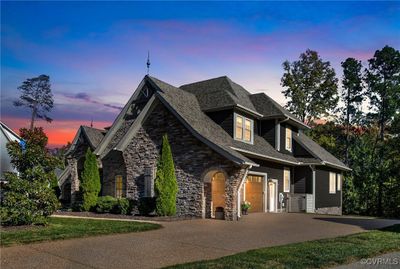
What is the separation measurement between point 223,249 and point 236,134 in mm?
12176

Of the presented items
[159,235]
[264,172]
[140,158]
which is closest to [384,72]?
[264,172]

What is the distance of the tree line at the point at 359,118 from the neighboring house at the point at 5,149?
2580 cm

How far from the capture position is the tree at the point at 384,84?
3644 cm

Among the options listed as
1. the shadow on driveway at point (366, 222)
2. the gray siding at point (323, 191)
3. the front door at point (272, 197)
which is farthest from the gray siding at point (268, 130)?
the shadow on driveway at point (366, 222)

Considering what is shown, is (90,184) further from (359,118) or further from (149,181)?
(359,118)

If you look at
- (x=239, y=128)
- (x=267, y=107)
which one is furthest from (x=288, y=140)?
(x=239, y=128)

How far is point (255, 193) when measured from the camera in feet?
77.0

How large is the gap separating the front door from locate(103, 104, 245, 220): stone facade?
639 centimetres

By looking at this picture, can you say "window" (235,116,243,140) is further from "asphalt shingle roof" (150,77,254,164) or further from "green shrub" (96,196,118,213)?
"green shrub" (96,196,118,213)

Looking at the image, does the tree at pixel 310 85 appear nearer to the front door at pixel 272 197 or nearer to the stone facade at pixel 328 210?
the stone facade at pixel 328 210

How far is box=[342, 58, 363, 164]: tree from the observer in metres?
38.9

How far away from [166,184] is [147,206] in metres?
1.48

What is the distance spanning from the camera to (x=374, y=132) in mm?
42062

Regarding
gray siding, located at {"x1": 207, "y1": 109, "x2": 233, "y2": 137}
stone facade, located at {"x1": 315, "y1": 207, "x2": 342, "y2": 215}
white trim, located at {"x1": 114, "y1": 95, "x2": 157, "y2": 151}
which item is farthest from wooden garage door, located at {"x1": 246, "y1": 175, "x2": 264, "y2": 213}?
white trim, located at {"x1": 114, "y1": 95, "x2": 157, "y2": 151}
